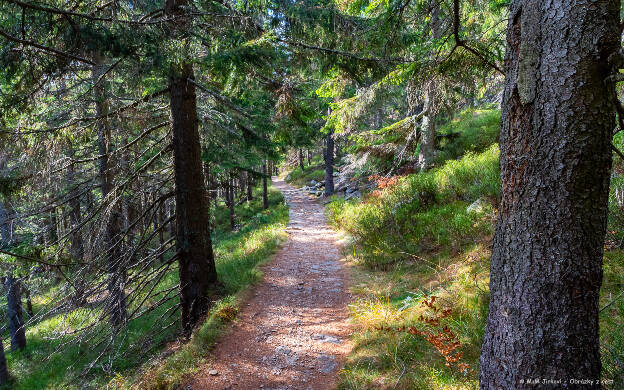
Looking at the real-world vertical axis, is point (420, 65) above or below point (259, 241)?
above

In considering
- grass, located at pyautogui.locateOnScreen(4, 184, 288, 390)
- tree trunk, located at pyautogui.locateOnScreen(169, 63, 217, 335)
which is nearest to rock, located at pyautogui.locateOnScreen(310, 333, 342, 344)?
grass, located at pyautogui.locateOnScreen(4, 184, 288, 390)

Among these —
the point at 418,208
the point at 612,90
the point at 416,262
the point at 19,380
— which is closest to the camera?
the point at 612,90

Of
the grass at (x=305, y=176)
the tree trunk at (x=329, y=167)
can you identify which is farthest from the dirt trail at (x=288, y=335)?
the grass at (x=305, y=176)

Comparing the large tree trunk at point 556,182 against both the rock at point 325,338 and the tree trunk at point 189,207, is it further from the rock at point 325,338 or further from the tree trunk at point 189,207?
the tree trunk at point 189,207

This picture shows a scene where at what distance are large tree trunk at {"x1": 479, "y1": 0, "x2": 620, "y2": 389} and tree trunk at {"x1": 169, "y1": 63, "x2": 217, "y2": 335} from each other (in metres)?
4.96

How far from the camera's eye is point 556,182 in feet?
5.78

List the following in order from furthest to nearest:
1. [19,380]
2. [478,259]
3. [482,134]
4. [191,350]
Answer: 1. [19,380]
2. [482,134]
3. [478,259]
4. [191,350]

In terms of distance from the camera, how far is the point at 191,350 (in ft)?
14.4

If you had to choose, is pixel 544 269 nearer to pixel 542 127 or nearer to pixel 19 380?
pixel 542 127

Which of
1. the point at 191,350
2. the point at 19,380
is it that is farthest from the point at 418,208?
the point at 19,380

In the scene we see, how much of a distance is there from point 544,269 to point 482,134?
9.78m

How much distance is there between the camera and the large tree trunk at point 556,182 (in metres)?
1.68

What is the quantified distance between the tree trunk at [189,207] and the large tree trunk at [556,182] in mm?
4965

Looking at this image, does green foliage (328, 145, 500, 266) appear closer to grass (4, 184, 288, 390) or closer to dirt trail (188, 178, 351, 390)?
dirt trail (188, 178, 351, 390)
